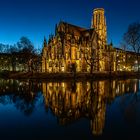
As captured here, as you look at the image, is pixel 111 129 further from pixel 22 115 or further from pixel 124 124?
pixel 22 115

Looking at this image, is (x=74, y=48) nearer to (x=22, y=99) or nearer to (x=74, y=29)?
(x=74, y=29)

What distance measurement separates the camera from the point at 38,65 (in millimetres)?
111688

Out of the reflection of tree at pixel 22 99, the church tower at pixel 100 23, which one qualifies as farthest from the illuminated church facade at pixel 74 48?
the reflection of tree at pixel 22 99

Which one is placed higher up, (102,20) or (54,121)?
(102,20)

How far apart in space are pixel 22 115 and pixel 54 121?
→ 326cm

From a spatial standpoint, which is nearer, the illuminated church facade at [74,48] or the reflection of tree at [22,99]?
the reflection of tree at [22,99]

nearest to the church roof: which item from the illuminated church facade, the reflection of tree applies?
the illuminated church facade

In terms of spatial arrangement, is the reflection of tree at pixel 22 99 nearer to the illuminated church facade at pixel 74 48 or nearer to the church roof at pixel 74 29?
the illuminated church facade at pixel 74 48

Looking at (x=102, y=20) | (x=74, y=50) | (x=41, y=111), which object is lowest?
(x=41, y=111)

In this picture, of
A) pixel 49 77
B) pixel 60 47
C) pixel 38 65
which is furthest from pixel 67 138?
pixel 38 65

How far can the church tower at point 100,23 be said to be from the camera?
120637 millimetres

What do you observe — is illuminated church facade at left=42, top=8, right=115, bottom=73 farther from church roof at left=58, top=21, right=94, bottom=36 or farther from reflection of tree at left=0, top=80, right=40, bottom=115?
reflection of tree at left=0, top=80, right=40, bottom=115

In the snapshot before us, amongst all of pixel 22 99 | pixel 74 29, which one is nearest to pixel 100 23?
pixel 74 29

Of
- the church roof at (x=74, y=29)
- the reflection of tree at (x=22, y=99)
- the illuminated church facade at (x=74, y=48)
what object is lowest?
the reflection of tree at (x=22, y=99)
